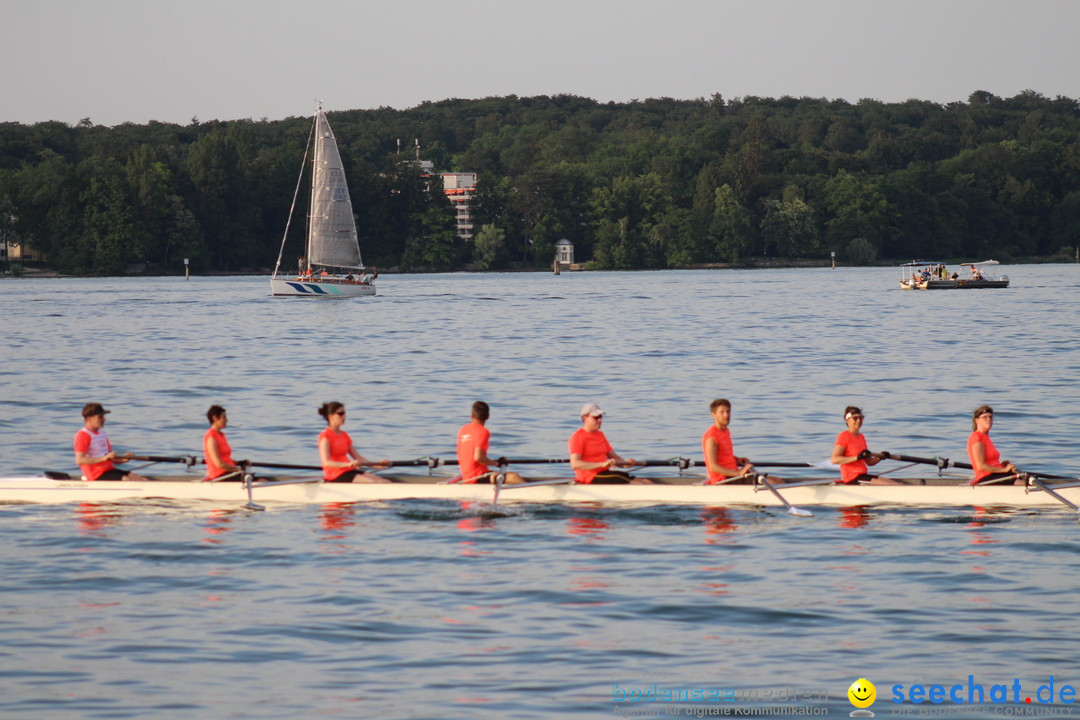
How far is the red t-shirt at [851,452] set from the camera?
57.2 feet

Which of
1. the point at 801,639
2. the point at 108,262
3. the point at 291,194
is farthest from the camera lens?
the point at 291,194

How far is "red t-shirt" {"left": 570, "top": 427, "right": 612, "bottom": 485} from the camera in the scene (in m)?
17.6

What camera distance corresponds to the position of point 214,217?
142750 millimetres

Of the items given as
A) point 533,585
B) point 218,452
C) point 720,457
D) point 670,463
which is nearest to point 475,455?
point 670,463

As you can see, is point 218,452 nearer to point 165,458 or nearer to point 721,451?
point 165,458

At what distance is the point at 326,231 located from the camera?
79.4m

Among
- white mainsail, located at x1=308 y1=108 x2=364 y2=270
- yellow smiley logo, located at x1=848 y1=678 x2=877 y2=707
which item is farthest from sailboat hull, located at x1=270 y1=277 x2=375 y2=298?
yellow smiley logo, located at x1=848 y1=678 x2=877 y2=707

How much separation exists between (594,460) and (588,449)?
168 millimetres

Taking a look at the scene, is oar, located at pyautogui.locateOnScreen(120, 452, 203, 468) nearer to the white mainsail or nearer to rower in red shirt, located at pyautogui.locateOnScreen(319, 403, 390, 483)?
rower in red shirt, located at pyautogui.locateOnScreen(319, 403, 390, 483)

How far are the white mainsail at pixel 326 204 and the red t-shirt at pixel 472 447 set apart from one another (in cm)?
6230

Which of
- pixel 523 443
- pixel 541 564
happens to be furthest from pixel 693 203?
pixel 541 564

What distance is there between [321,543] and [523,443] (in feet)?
30.9

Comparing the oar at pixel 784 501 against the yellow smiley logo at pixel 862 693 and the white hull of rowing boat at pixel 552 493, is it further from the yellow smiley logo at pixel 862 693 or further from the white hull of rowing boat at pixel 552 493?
the yellow smiley logo at pixel 862 693

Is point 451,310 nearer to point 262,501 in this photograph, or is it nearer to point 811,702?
point 262,501
